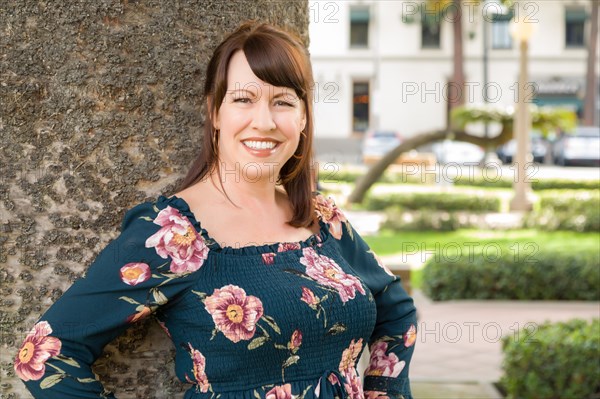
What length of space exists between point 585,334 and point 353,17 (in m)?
29.1

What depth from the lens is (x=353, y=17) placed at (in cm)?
3281

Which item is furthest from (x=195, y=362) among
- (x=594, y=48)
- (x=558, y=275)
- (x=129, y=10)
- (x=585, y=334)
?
(x=594, y=48)

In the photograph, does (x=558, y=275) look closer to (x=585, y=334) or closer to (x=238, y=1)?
(x=585, y=334)

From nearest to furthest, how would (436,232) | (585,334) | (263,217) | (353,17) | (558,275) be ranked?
(263,217) → (585,334) → (558,275) → (436,232) → (353,17)

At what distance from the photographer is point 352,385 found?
77.4 inches

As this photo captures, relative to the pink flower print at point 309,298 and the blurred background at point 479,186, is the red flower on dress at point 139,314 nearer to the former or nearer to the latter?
the pink flower print at point 309,298

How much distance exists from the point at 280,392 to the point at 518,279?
257 inches

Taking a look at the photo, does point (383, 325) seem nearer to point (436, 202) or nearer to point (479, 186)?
point (436, 202)

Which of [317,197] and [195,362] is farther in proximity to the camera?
[317,197]

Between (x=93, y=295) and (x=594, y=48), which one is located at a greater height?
(x=93, y=295)

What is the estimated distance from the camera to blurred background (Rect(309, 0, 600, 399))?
17.7ft

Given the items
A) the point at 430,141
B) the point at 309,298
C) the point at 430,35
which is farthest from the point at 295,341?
the point at 430,35

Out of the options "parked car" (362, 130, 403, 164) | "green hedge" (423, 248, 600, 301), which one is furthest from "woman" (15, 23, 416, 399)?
"parked car" (362, 130, 403, 164)

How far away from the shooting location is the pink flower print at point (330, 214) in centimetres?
214
